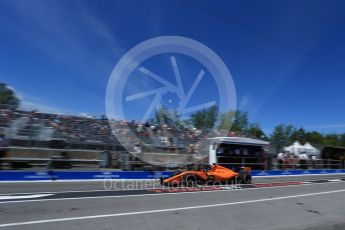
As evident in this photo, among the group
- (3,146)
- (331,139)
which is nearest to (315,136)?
(331,139)

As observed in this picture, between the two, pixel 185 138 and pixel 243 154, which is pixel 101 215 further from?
pixel 243 154

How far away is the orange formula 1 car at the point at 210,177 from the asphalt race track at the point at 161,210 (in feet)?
3.31

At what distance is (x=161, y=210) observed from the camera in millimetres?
8094

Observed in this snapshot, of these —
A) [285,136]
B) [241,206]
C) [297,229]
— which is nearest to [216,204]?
[241,206]

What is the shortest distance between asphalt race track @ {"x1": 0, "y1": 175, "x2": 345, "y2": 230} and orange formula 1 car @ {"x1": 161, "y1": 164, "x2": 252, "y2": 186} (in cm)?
101

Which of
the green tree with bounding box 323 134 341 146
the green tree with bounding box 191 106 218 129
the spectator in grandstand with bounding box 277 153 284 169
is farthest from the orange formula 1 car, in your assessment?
the green tree with bounding box 323 134 341 146

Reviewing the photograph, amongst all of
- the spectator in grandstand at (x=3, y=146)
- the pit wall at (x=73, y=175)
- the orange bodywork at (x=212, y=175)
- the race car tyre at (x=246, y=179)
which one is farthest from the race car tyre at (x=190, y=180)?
the spectator in grandstand at (x=3, y=146)

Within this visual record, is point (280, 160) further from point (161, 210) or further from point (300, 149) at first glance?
point (161, 210)

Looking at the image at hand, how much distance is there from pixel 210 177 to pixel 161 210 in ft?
19.1

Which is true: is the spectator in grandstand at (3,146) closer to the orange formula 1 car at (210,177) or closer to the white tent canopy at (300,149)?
the orange formula 1 car at (210,177)

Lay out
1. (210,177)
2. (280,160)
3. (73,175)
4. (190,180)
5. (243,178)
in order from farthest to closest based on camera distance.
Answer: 1. (280,160)
2. (243,178)
3. (73,175)
4. (210,177)
5. (190,180)

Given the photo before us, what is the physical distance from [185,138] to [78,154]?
7343 mm

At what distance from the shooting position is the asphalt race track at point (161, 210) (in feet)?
21.5

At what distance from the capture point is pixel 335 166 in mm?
31234
